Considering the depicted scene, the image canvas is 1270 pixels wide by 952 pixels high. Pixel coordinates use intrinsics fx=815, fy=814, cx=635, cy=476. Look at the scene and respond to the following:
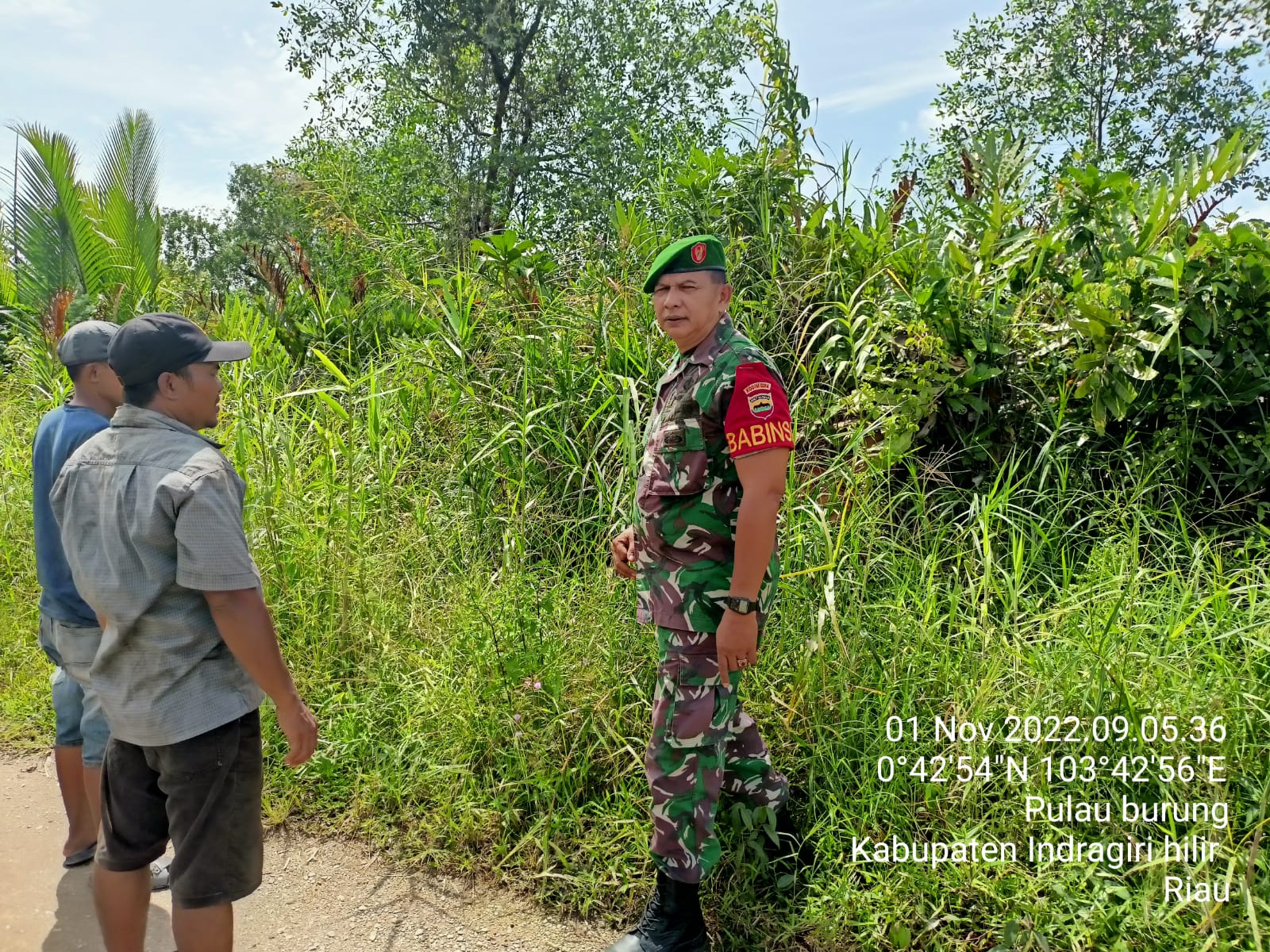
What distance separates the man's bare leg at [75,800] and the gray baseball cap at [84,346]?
1.31 m

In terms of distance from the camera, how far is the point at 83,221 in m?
7.56

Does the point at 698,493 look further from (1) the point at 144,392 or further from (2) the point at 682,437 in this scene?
(1) the point at 144,392

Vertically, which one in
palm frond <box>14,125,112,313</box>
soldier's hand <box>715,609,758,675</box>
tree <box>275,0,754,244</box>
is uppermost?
tree <box>275,0,754,244</box>

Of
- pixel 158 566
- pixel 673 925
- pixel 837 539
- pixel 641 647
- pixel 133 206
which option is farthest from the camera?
pixel 133 206

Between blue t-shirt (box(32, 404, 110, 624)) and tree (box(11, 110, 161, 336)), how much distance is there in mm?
5330

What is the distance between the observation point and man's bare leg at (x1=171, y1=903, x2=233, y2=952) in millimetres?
1846

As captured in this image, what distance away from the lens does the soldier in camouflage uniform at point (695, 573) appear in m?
2.11

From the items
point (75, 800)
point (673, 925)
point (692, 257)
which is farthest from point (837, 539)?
point (75, 800)

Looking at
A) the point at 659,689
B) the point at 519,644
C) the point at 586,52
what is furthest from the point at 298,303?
the point at 586,52

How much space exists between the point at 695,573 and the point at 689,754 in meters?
0.49

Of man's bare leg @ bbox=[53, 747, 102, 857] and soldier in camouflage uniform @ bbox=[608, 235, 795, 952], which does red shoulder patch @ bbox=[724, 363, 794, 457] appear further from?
man's bare leg @ bbox=[53, 747, 102, 857]

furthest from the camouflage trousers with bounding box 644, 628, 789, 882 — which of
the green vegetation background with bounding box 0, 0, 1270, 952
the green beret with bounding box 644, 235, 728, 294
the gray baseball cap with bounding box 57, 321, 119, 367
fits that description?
the gray baseball cap with bounding box 57, 321, 119, 367

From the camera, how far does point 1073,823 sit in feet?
7.32

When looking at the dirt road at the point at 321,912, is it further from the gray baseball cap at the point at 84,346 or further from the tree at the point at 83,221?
the tree at the point at 83,221
